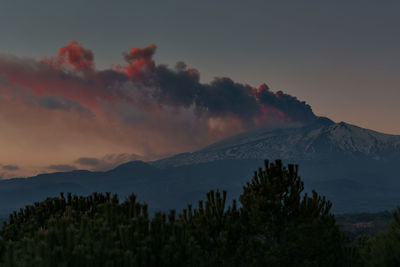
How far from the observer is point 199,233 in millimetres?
22266

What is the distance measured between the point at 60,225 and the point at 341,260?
1690 cm

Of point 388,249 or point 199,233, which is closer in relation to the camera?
point 199,233

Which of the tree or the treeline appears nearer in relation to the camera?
the treeline

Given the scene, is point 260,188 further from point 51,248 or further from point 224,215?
point 51,248

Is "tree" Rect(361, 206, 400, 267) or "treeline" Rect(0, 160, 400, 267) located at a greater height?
"treeline" Rect(0, 160, 400, 267)

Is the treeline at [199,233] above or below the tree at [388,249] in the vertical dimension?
above

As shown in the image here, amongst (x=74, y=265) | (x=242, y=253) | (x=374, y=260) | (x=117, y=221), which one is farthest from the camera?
(x=374, y=260)

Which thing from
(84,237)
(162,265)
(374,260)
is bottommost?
(374,260)

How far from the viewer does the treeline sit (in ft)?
44.4

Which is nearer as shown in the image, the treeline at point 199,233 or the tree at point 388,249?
the treeline at point 199,233

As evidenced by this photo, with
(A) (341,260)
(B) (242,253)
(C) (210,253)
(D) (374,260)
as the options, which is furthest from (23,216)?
(D) (374,260)

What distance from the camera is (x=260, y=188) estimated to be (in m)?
25.3

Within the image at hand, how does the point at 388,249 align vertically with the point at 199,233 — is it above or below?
below

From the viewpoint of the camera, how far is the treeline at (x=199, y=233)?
1352cm
